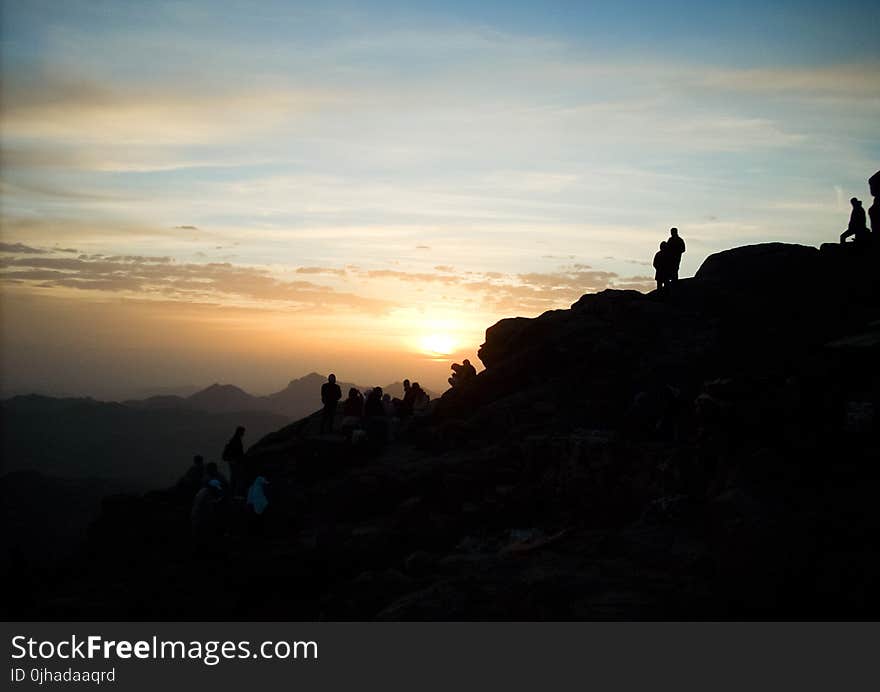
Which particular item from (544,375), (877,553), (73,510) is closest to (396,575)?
(877,553)

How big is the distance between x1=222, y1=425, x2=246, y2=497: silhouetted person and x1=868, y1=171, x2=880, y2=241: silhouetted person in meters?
32.1

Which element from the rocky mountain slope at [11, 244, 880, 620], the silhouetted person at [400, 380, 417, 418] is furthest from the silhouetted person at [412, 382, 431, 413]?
the rocky mountain slope at [11, 244, 880, 620]

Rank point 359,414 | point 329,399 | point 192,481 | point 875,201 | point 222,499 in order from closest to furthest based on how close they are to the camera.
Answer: point 222,499 < point 192,481 < point 329,399 < point 359,414 < point 875,201

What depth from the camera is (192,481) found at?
27.2 meters

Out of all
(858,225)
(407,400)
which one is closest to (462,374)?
(407,400)

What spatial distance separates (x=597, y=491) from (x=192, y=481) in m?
16.2

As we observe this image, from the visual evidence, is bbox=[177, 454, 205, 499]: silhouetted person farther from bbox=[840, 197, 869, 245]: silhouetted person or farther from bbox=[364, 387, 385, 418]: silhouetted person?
bbox=[840, 197, 869, 245]: silhouetted person

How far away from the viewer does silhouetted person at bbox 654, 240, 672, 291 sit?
115ft

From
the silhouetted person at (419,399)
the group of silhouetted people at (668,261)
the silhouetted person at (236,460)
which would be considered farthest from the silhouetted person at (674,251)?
the silhouetted person at (236,460)

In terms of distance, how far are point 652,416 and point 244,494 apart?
1556cm

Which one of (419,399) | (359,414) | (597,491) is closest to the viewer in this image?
(597,491)

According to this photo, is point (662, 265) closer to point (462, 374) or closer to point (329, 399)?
point (462, 374)

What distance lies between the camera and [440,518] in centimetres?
2209
